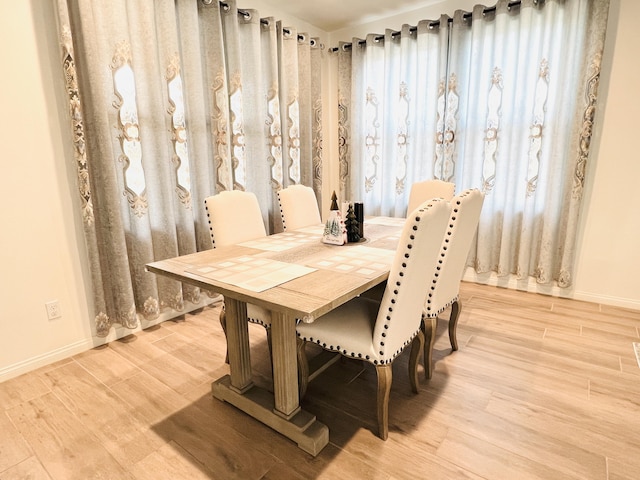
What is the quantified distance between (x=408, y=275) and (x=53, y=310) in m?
2.21

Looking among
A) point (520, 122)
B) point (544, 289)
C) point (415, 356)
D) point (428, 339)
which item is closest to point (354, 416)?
point (415, 356)

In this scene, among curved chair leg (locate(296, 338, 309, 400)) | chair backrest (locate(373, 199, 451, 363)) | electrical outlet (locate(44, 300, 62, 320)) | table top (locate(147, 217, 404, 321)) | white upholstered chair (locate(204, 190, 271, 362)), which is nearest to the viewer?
table top (locate(147, 217, 404, 321))

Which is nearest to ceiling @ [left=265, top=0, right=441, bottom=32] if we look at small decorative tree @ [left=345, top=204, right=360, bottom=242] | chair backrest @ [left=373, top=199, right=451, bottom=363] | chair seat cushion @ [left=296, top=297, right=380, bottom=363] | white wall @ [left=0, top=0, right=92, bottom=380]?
white wall @ [left=0, top=0, right=92, bottom=380]

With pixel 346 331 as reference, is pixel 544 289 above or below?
below

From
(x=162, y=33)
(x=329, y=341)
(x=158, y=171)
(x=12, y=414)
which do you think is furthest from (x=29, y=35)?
(x=329, y=341)

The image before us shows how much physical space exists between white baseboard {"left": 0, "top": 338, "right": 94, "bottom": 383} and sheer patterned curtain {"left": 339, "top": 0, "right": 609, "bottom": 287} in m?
3.19

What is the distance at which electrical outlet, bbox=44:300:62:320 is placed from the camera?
2.20 meters

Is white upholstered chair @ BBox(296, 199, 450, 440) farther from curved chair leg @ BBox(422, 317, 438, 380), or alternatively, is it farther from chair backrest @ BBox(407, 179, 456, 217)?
chair backrest @ BBox(407, 179, 456, 217)

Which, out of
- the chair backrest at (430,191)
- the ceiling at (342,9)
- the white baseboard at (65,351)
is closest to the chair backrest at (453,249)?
the chair backrest at (430,191)

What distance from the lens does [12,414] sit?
1765 mm

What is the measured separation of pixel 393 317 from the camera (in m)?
1.43

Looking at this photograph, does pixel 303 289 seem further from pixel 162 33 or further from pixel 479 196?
pixel 162 33

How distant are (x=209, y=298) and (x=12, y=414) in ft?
4.97

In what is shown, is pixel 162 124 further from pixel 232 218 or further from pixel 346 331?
pixel 346 331
